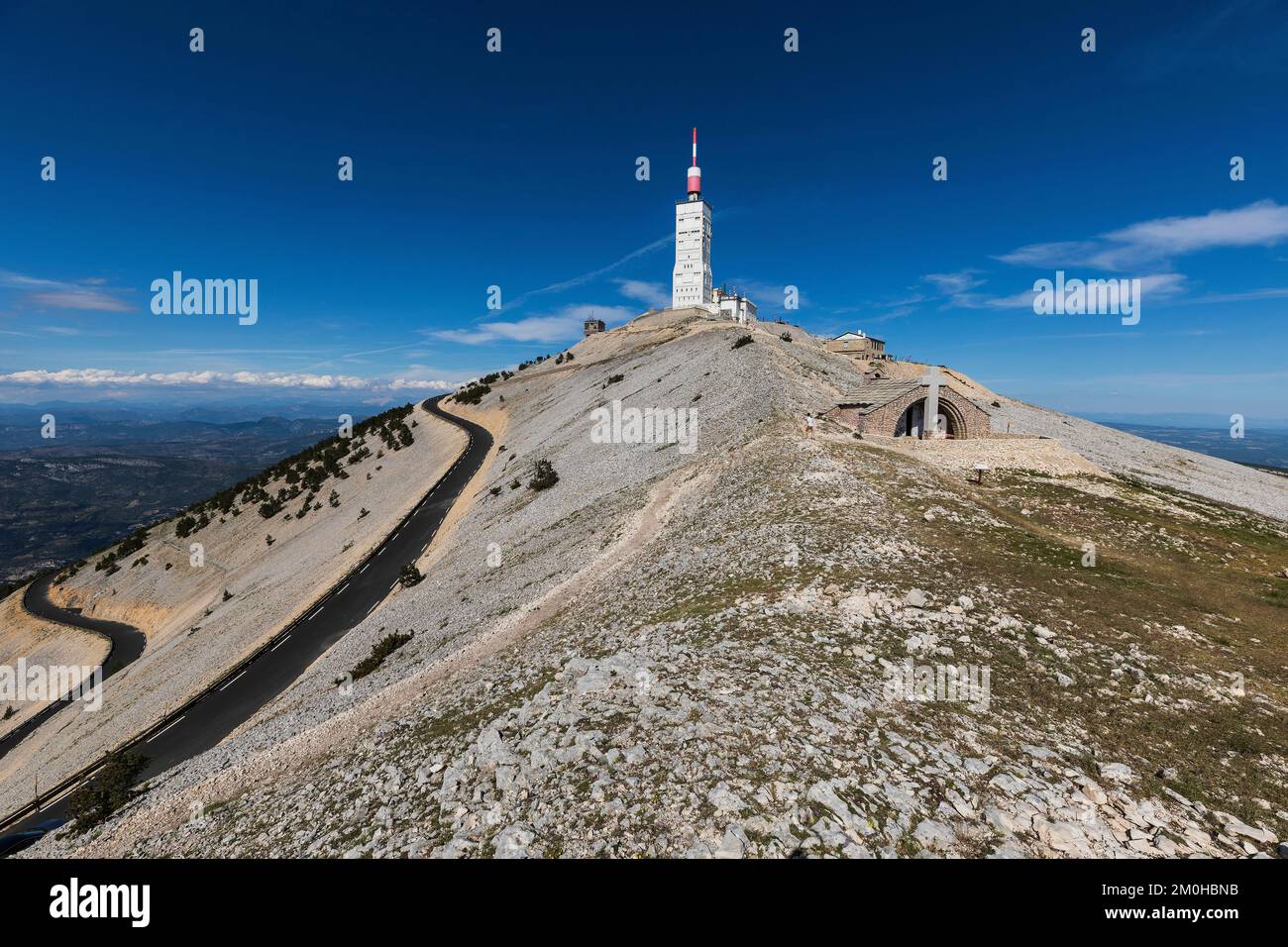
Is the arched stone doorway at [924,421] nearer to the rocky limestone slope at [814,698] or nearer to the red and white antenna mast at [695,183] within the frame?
the rocky limestone slope at [814,698]

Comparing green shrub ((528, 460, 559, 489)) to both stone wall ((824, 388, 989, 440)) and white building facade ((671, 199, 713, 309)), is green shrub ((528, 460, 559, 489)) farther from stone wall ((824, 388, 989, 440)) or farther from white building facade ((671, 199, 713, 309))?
white building facade ((671, 199, 713, 309))

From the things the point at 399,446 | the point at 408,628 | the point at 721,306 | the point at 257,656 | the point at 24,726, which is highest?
the point at 721,306

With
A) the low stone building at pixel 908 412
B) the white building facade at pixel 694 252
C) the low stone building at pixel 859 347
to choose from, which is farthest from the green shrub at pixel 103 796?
the white building facade at pixel 694 252

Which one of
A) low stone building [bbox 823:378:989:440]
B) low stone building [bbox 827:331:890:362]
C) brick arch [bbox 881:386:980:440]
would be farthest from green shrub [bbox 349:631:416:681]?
low stone building [bbox 827:331:890:362]

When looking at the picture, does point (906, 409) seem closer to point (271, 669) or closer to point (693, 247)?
point (271, 669)

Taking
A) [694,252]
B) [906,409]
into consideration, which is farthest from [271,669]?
[694,252]
